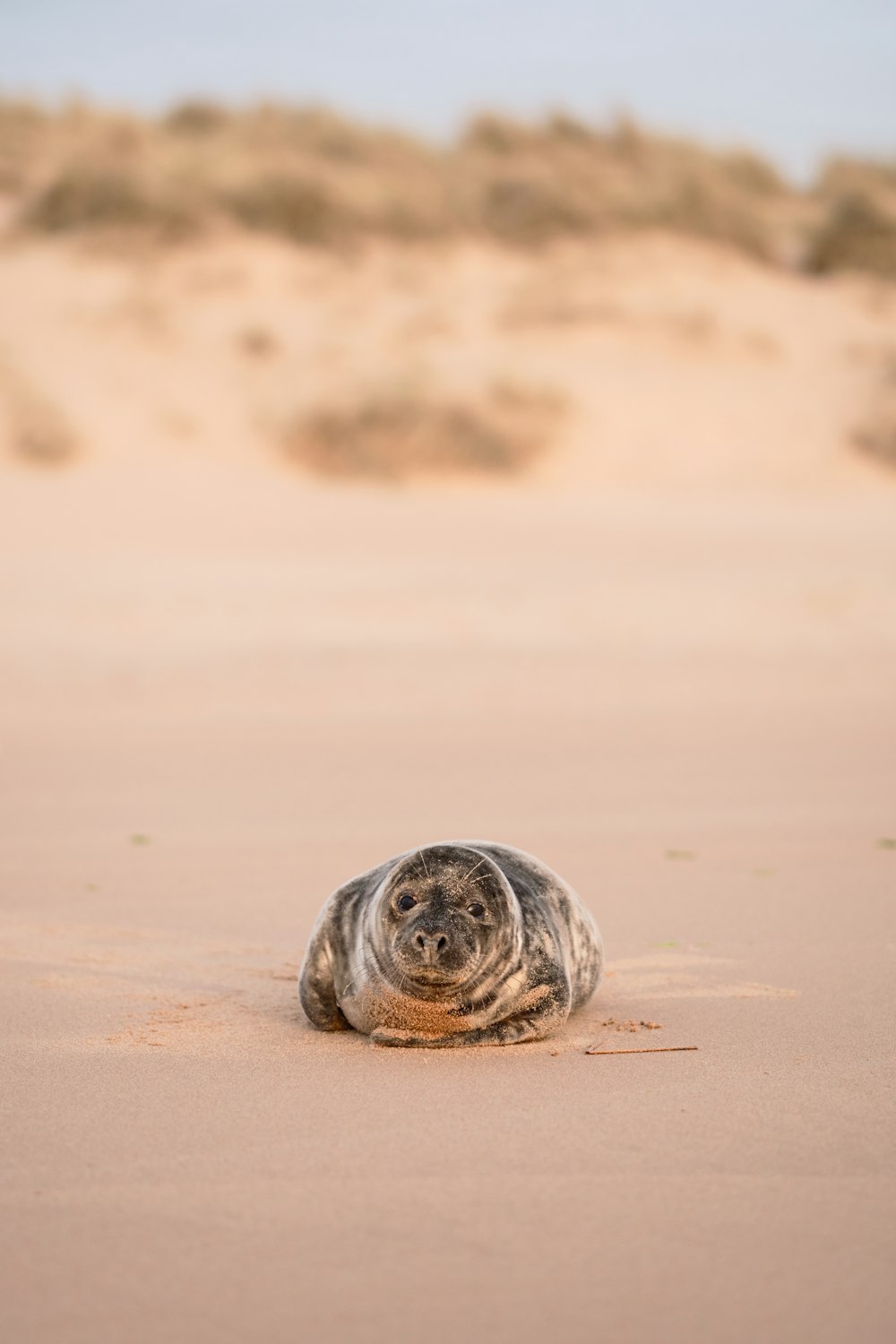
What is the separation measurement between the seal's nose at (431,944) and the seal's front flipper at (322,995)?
0.52 meters

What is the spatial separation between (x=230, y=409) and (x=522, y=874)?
17204 millimetres

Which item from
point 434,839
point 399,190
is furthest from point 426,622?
point 399,190

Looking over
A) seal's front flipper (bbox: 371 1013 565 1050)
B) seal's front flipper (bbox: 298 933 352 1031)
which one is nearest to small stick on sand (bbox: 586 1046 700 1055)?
seal's front flipper (bbox: 371 1013 565 1050)

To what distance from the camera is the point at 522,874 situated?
450cm

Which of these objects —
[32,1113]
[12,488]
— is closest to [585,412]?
[12,488]

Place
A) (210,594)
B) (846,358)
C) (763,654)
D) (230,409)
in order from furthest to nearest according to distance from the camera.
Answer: (846,358)
(230,409)
(210,594)
(763,654)

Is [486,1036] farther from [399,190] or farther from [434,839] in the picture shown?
[399,190]

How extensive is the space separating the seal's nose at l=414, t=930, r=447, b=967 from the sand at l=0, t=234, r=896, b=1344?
0.28 meters

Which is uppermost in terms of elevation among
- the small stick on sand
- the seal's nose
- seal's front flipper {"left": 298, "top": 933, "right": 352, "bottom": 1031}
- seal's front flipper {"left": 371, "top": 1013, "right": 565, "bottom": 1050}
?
the seal's nose

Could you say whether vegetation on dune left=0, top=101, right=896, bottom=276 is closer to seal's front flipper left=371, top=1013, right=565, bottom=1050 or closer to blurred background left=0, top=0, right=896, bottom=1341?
blurred background left=0, top=0, right=896, bottom=1341

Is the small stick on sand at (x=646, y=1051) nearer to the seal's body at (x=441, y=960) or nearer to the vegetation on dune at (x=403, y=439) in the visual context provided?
the seal's body at (x=441, y=960)

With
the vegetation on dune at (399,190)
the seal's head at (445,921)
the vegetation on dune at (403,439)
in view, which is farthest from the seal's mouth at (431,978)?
the vegetation on dune at (399,190)

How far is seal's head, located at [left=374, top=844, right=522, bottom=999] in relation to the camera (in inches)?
155

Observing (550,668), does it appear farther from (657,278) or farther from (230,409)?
(657,278)
